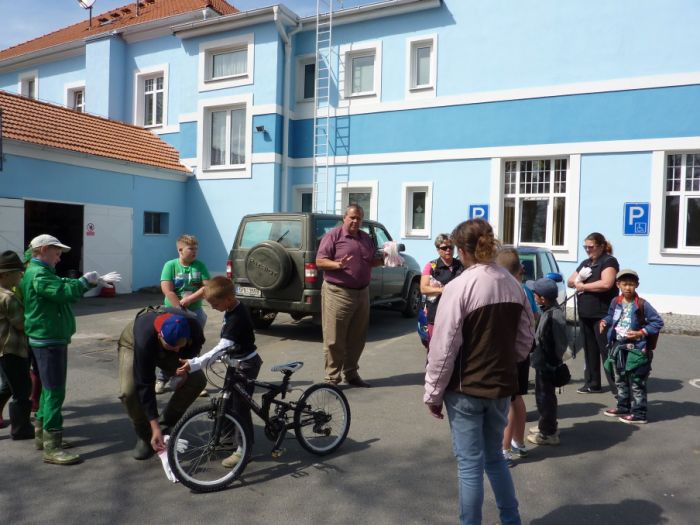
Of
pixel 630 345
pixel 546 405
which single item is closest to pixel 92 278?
pixel 546 405

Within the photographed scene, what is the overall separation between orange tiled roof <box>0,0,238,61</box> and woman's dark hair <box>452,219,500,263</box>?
58.8 feet

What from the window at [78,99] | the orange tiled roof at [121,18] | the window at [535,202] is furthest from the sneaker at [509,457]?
the window at [78,99]

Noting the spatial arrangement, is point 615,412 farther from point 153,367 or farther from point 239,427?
point 153,367

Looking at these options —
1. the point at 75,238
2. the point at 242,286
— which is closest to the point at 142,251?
the point at 75,238

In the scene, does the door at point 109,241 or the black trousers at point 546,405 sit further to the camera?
the door at point 109,241

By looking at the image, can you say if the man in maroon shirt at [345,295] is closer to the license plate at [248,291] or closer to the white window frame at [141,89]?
the license plate at [248,291]

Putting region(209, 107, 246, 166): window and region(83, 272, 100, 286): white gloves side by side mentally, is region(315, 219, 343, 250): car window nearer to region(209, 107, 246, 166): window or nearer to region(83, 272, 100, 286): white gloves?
region(83, 272, 100, 286): white gloves

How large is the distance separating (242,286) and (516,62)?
8791mm

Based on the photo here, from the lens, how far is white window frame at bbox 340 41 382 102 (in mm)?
15281

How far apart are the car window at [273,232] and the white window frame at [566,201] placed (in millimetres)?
6473

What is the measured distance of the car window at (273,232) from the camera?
29.8ft

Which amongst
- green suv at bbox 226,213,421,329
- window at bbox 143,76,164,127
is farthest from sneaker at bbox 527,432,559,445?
window at bbox 143,76,164,127

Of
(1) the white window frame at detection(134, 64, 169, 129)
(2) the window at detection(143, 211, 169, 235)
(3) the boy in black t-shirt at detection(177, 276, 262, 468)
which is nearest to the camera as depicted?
(3) the boy in black t-shirt at detection(177, 276, 262, 468)

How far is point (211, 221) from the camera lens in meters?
17.0
